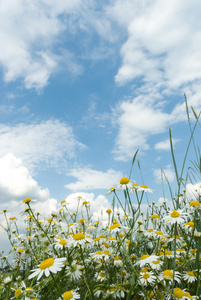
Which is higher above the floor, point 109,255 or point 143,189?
point 143,189

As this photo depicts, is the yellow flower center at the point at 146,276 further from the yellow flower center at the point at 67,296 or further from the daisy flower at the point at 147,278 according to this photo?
the yellow flower center at the point at 67,296

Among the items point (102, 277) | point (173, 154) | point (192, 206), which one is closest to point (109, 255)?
point (102, 277)

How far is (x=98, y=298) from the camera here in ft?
8.45

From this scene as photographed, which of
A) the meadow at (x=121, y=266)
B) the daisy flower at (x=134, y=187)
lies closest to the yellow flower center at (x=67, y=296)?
the meadow at (x=121, y=266)

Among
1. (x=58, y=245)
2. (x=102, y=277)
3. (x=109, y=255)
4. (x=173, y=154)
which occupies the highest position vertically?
(x=173, y=154)

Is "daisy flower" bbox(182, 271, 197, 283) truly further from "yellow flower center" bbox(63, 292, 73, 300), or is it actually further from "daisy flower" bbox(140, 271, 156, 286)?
"yellow flower center" bbox(63, 292, 73, 300)

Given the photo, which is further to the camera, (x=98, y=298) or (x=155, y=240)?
(x=155, y=240)

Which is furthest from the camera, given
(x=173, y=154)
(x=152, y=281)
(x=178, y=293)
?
(x=152, y=281)

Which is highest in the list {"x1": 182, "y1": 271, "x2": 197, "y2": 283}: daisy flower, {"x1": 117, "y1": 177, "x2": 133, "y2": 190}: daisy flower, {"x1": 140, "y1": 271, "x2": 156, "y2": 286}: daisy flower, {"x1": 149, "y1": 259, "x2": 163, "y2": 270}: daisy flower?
{"x1": 117, "y1": 177, "x2": 133, "y2": 190}: daisy flower

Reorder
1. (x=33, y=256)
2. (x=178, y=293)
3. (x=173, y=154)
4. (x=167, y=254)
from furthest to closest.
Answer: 1. (x=33, y=256)
2. (x=167, y=254)
3. (x=178, y=293)
4. (x=173, y=154)

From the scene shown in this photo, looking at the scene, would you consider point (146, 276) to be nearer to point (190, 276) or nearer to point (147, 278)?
point (147, 278)

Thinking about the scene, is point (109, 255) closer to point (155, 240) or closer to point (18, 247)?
point (155, 240)

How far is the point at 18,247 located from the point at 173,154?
3.61 m

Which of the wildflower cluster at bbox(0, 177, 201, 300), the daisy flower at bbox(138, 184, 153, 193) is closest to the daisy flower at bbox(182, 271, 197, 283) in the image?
the wildflower cluster at bbox(0, 177, 201, 300)
